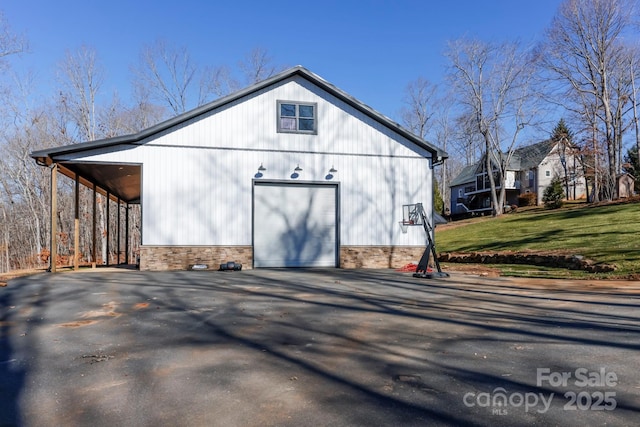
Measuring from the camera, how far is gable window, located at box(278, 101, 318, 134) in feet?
47.8

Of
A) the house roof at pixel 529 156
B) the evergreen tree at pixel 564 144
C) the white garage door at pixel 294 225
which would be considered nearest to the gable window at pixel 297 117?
the white garage door at pixel 294 225

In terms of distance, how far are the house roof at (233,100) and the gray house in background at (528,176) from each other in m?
31.2

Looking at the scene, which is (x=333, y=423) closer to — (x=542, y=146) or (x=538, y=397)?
(x=538, y=397)

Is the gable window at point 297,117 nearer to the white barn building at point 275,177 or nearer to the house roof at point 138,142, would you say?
the white barn building at point 275,177

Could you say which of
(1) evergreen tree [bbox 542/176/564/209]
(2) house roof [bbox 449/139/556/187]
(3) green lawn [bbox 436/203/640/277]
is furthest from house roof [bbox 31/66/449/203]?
(2) house roof [bbox 449/139/556/187]

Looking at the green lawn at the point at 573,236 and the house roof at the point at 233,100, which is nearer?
the house roof at the point at 233,100

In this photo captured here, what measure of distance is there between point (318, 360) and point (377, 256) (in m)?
11.0

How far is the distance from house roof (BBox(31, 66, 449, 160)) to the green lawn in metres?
6.14

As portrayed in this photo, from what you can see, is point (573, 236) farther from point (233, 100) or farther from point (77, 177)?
point (77, 177)

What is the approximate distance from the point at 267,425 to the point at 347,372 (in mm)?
1121

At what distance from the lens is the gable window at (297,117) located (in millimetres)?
14558

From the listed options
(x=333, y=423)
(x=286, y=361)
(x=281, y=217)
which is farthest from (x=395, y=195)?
(x=333, y=423)

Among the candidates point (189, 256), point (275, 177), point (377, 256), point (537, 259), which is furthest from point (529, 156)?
point (189, 256)

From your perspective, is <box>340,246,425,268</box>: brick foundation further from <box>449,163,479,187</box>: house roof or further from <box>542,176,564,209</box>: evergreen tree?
<box>449,163,479,187</box>: house roof
